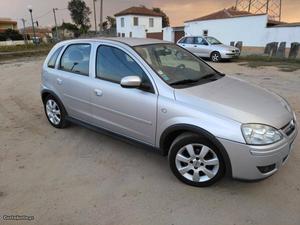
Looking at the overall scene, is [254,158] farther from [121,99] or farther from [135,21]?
[135,21]

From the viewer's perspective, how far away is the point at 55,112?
4.84 metres

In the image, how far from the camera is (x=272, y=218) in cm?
263

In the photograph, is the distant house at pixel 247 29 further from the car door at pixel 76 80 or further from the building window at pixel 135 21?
Answer: the car door at pixel 76 80

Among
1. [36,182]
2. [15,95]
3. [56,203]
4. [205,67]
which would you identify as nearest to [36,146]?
[36,182]

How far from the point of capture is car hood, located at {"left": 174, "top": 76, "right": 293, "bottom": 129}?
2.78m

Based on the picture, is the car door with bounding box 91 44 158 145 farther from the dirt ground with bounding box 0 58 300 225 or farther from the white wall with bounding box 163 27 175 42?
the white wall with bounding box 163 27 175 42

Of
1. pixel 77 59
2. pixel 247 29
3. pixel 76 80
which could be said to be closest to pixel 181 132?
pixel 76 80

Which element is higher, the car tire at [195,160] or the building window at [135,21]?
the building window at [135,21]

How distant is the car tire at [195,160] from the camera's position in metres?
2.91

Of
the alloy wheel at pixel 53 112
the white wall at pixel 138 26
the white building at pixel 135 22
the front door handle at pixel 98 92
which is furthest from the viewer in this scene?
the white building at pixel 135 22

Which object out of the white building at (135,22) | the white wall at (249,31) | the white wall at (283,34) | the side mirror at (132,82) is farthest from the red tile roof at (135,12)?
the side mirror at (132,82)

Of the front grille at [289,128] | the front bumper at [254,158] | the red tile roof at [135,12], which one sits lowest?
the front bumper at [254,158]

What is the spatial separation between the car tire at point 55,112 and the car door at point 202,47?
1217cm

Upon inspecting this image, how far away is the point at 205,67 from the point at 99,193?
7.75ft
